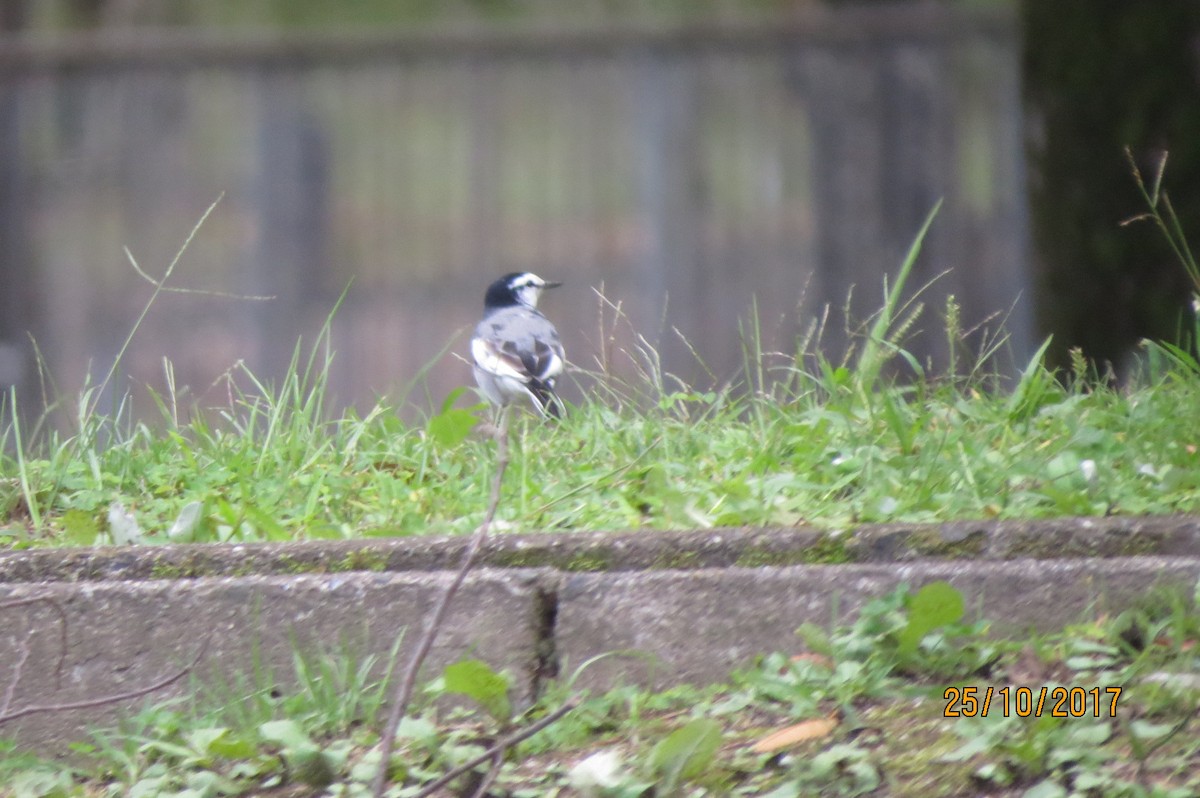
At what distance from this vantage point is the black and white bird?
6078 millimetres

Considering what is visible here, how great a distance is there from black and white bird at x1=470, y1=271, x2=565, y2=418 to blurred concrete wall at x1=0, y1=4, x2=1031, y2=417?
0.37ft

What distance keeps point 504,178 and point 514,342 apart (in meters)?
0.67

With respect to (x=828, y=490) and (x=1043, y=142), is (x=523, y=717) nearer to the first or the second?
(x=828, y=490)

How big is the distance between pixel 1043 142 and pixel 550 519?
3322 mm

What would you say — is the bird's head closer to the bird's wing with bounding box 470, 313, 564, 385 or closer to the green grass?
the bird's wing with bounding box 470, 313, 564, 385

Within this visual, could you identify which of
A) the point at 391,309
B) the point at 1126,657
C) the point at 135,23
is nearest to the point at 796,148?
the point at 391,309

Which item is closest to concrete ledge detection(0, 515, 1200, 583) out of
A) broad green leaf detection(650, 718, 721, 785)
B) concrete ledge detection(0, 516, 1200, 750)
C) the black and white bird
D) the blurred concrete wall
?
Answer: concrete ledge detection(0, 516, 1200, 750)

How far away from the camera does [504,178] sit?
6.19 metres

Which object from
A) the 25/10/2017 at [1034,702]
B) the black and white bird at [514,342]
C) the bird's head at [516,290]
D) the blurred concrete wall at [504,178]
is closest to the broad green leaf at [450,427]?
the 25/10/2017 at [1034,702]

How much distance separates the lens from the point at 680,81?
6.02 m

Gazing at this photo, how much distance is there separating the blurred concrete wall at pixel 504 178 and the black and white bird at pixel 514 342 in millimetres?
114

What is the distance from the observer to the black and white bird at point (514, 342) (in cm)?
608

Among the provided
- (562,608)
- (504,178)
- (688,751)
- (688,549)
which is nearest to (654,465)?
(688,549)

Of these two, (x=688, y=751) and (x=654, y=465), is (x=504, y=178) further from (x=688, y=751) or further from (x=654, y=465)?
(x=688, y=751)
